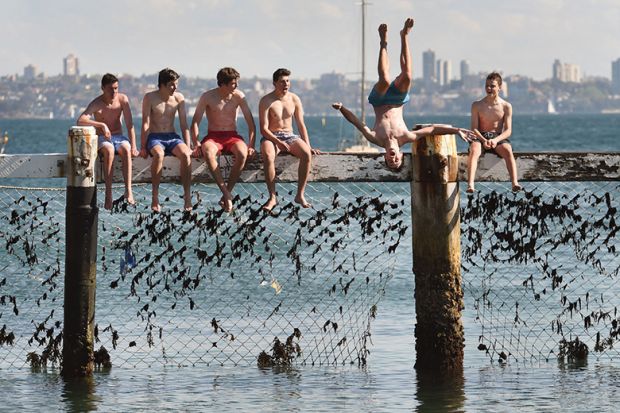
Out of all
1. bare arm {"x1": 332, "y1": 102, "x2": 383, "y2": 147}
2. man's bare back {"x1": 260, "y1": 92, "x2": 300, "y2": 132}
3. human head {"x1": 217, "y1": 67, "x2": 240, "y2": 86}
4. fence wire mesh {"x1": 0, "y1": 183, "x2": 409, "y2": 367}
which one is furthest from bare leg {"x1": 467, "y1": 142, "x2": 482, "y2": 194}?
human head {"x1": 217, "y1": 67, "x2": 240, "y2": 86}

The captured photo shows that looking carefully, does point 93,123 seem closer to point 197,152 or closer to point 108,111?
point 108,111

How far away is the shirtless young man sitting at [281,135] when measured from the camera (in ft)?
43.5

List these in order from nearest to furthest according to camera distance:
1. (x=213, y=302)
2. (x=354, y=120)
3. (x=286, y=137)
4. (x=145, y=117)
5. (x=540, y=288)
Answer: (x=354, y=120)
(x=286, y=137)
(x=145, y=117)
(x=213, y=302)
(x=540, y=288)

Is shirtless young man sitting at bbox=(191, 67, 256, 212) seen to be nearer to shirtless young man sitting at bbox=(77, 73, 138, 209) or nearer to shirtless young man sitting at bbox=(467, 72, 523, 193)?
shirtless young man sitting at bbox=(77, 73, 138, 209)

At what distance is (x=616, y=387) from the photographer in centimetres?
1380

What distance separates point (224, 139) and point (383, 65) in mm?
1671

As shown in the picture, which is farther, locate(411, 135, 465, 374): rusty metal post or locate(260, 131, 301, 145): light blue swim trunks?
locate(260, 131, 301, 145): light blue swim trunks

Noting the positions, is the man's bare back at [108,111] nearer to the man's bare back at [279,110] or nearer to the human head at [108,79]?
the human head at [108,79]

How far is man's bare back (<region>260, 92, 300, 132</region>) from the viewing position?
1365 cm

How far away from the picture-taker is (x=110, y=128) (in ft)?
45.5

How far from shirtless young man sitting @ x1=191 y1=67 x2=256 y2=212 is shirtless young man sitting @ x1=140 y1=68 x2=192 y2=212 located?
0.15 metres

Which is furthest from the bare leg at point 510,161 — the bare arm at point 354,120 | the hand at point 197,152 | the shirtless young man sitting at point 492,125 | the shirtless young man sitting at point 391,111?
the hand at point 197,152

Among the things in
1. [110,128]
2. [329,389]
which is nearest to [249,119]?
[110,128]

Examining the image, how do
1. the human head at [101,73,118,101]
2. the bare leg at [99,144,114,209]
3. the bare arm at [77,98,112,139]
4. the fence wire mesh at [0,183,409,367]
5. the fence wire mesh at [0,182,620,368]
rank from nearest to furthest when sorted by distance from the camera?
the bare leg at [99,144,114,209] → the bare arm at [77,98,112,139] → the human head at [101,73,118,101] → the fence wire mesh at [0,182,620,368] → the fence wire mesh at [0,183,409,367]
